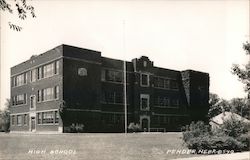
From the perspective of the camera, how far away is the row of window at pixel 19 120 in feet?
151

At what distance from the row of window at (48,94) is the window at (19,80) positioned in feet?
15.7

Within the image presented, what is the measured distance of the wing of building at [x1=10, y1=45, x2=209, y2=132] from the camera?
38.4 meters

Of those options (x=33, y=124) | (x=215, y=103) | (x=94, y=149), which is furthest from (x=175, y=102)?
(x=215, y=103)

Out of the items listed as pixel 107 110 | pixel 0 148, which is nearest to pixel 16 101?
pixel 107 110

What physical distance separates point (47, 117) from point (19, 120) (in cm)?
937

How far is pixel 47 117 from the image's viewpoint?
4022 centimetres

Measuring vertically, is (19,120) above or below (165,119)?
above

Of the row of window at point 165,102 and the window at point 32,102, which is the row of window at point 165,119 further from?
→ the window at point 32,102

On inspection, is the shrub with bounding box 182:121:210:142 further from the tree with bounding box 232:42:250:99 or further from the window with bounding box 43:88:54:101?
the window with bounding box 43:88:54:101

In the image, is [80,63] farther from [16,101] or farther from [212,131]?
[212,131]

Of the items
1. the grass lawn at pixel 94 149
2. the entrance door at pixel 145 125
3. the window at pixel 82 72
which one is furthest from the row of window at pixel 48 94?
the grass lawn at pixel 94 149

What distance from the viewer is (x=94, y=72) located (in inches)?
1615

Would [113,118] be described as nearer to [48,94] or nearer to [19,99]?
[48,94]

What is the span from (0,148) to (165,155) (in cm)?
865
